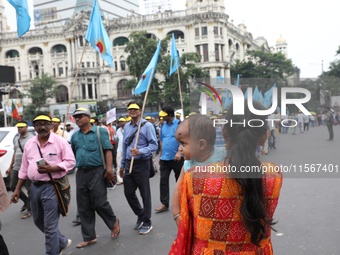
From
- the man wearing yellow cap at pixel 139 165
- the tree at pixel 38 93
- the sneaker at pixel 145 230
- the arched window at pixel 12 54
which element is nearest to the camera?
the sneaker at pixel 145 230

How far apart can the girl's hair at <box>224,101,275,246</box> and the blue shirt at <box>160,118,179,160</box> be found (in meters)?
4.11

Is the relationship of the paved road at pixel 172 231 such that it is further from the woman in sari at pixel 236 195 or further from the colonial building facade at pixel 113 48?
the colonial building facade at pixel 113 48

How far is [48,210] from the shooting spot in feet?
12.6

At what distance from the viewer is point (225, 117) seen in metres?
1.70

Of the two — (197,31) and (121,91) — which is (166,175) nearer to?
(197,31)

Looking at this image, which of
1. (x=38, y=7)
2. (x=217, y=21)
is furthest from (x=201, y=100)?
(x=38, y=7)

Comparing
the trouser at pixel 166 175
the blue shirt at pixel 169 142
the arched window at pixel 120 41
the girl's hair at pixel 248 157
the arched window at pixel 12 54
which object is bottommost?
the trouser at pixel 166 175

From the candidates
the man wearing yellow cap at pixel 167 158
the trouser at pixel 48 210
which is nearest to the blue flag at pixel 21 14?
the man wearing yellow cap at pixel 167 158

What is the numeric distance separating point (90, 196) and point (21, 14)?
2.83 m

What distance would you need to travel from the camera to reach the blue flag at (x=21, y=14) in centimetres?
537

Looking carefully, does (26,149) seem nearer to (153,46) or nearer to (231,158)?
(231,158)

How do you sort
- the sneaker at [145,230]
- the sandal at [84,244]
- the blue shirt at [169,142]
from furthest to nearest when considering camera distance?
the blue shirt at [169,142]
the sneaker at [145,230]
the sandal at [84,244]

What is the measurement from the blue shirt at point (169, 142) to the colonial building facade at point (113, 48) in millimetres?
39017

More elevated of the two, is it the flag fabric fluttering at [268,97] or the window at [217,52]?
the window at [217,52]
